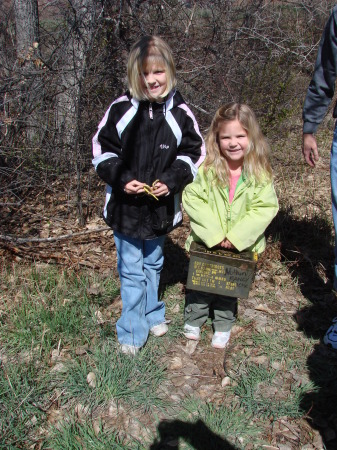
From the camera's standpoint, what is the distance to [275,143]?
6.64 metres

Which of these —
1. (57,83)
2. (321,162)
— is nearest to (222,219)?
(57,83)

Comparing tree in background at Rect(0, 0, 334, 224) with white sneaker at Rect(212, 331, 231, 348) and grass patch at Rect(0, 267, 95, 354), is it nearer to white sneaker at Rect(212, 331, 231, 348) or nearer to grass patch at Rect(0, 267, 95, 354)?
grass patch at Rect(0, 267, 95, 354)

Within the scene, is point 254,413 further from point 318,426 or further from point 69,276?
point 69,276

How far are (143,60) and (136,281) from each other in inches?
54.0

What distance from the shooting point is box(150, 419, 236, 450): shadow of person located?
2445 millimetres

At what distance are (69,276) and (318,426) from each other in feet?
7.34

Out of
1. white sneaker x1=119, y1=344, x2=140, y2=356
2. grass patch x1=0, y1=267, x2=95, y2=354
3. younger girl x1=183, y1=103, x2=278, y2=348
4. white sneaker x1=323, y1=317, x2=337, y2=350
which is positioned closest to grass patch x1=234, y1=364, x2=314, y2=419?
white sneaker x1=323, y1=317, x2=337, y2=350

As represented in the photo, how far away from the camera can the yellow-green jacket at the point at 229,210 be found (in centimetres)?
278

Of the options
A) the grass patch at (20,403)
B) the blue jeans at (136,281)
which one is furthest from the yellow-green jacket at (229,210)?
the grass patch at (20,403)

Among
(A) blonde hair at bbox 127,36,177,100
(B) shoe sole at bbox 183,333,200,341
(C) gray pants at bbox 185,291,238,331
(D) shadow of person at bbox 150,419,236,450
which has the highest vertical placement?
(A) blonde hair at bbox 127,36,177,100

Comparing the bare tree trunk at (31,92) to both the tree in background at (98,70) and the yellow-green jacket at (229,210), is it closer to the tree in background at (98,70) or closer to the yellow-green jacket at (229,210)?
the tree in background at (98,70)

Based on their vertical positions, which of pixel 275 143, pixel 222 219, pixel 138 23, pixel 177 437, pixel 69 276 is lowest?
pixel 177 437

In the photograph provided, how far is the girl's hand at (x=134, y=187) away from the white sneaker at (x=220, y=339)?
1.36 metres

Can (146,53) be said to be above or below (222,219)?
above
